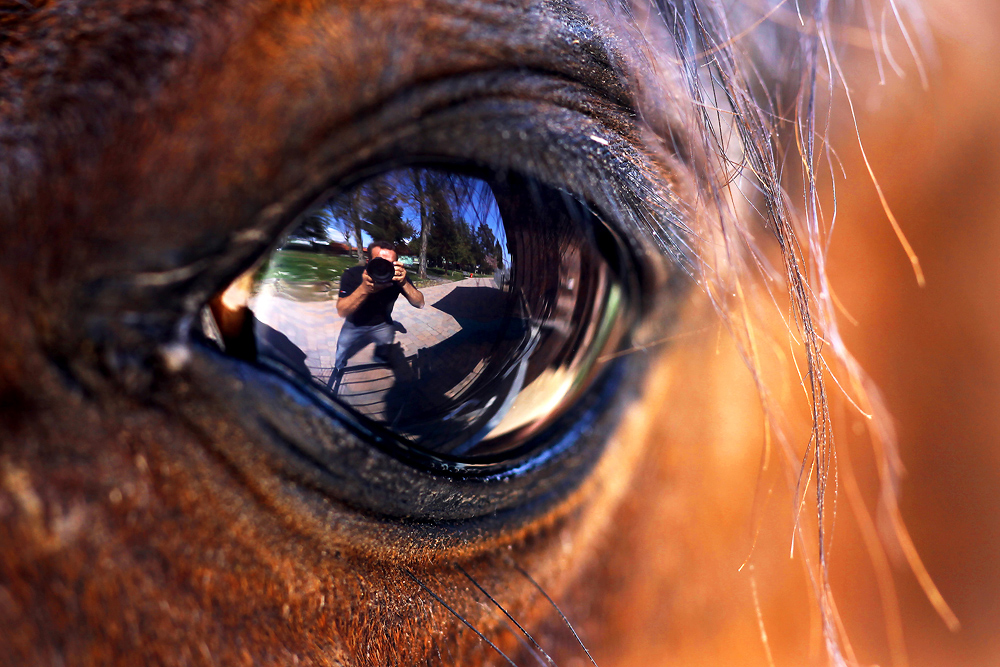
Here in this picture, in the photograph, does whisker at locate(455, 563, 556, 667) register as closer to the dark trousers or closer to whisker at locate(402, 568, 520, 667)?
whisker at locate(402, 568, 520, 667)

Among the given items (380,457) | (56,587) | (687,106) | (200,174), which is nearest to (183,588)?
(56,587)

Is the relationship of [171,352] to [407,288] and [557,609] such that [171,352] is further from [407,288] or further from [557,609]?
[557,609]

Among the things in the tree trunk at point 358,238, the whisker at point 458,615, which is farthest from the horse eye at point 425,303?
the whisker at point 458,615

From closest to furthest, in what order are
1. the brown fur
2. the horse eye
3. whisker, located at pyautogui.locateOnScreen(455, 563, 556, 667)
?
the brown fur < the horse eye < whisker, located at pyautogui.locateOnScreen(455, 563, 556, 667)

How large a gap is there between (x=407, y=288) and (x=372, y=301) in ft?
0.11

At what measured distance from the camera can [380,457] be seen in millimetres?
615

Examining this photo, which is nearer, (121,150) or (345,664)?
(121,150)

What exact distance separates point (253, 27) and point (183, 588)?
1.45 feet

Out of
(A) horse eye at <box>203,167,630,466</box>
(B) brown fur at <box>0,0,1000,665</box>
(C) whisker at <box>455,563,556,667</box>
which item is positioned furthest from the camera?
(C) whisker at <box>455,563,556,667</box>

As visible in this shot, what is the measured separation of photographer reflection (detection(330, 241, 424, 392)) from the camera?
0.57m

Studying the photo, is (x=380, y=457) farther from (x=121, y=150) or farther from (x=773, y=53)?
(x=773, y=53)

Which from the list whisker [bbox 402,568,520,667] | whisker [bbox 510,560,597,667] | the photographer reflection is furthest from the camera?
whisker [bbox 510,560,597,667]

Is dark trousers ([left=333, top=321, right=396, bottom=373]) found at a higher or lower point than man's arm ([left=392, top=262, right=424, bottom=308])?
lower

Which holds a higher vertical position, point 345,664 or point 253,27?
point 253,27
